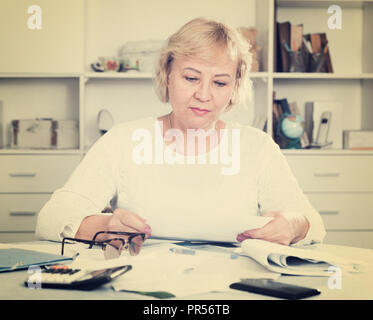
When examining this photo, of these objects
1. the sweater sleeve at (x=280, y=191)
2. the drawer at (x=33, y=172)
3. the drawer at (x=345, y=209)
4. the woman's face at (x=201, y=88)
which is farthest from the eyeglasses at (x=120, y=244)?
the drawer at (x=345, y=209)

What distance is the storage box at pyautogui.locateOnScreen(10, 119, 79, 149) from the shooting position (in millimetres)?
A: 2242

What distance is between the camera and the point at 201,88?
4.40 ft

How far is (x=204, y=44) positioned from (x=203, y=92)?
134mm

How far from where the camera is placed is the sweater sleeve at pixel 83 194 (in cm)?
104

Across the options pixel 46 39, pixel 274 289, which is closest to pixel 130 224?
pixel 274 289

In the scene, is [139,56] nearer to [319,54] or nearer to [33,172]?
[33,172]

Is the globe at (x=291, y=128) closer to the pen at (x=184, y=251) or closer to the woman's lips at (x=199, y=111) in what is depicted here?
the woman's lips at (x=199, y=111)

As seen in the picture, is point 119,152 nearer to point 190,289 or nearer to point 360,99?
point 190,289

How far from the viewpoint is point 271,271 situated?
0.71 meters

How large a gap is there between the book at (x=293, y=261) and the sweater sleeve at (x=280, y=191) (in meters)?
0.31

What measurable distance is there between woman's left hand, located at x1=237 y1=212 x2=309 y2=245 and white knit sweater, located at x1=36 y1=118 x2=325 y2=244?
10 cm

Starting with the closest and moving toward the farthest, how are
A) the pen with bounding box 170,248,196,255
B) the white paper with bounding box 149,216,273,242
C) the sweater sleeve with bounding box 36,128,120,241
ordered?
1. the pen with bounding box 170,248,196,255
2. the white paper with bounding box 149,216,273,242
3. the sweater sleeve with bounding box 36,128,120,241

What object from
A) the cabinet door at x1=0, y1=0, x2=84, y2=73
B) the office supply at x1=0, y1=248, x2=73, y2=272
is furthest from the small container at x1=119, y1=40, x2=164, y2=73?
the office supply at x1=0, y1=248, x2=73, y2=272

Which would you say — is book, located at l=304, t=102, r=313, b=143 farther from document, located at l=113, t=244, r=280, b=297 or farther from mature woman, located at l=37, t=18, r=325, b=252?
document, located at l=113, t=244, r=280, b=297
